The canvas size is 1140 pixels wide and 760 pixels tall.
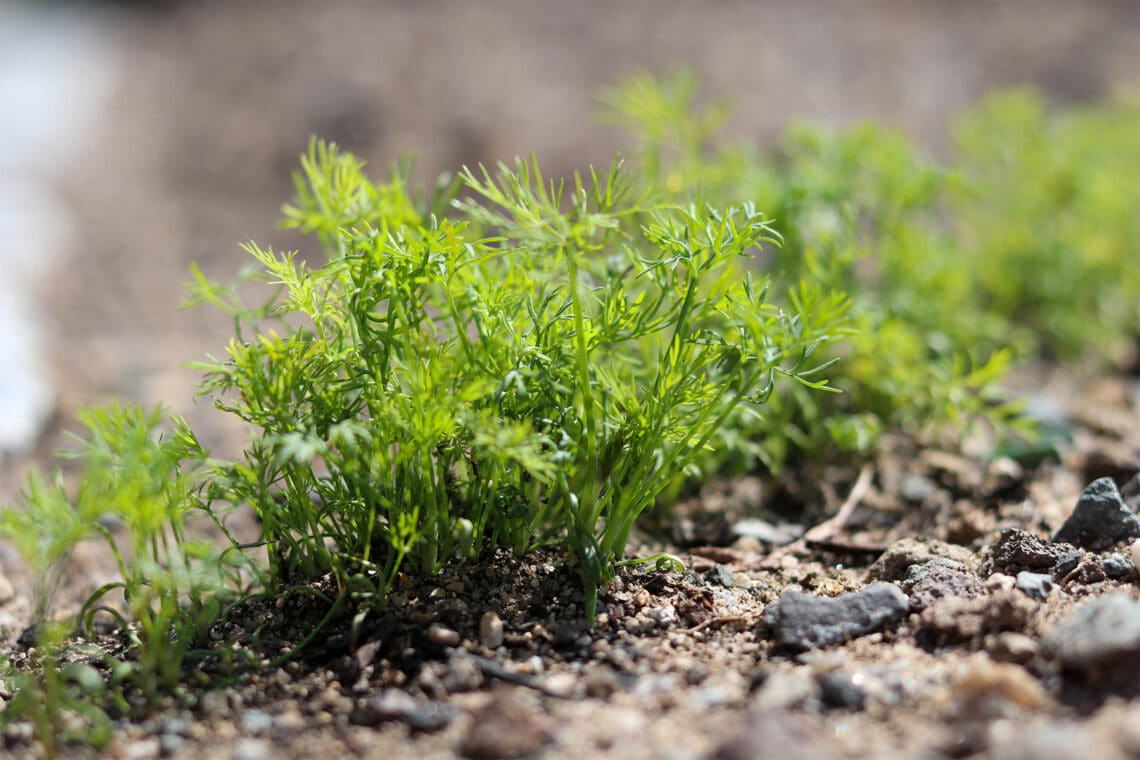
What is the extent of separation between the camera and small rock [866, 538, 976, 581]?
75.4 inches

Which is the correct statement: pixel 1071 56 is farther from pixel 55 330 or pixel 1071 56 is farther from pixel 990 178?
pixel 55 330

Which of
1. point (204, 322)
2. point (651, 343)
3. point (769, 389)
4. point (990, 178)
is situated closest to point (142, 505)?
point (769, 389)

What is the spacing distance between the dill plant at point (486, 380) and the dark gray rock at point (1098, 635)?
1.58ft

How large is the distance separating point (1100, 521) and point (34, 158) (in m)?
5.94


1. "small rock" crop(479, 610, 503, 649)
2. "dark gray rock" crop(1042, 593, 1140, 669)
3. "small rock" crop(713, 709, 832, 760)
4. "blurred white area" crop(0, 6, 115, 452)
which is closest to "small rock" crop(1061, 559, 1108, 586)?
"dark gray rock" crop(1042, 593, 1140, 669)

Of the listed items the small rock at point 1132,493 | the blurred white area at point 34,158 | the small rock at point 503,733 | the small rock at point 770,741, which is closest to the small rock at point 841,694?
the small rock at point 770,741

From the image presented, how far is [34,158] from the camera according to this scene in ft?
19.4

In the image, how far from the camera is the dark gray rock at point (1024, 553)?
183cm

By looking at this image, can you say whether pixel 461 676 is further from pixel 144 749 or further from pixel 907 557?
pixel 907 557

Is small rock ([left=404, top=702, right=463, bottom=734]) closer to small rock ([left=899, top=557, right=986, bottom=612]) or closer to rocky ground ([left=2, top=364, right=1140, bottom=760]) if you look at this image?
rocky ground ([left=2, top=364, right=1140, bottom=760])

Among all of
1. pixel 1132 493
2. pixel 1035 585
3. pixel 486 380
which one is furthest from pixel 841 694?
pixel 1132 493

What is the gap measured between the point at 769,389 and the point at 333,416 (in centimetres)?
71

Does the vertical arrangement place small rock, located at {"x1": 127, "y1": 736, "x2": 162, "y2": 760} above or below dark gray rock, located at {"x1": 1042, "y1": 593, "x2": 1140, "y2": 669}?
below

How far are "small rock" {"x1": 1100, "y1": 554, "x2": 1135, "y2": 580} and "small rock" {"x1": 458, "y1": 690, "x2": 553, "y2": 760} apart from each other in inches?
40.7
